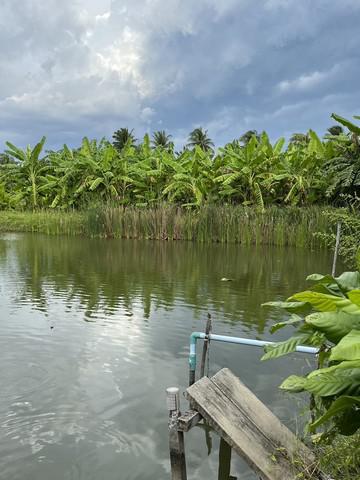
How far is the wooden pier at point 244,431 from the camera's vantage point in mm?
2309

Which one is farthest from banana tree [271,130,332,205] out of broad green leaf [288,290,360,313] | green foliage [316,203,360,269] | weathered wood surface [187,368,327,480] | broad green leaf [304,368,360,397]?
broad green leaf [304,368,360,397]

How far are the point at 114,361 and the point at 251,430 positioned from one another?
8.84 ft

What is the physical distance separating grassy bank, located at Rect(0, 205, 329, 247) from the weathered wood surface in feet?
48.8

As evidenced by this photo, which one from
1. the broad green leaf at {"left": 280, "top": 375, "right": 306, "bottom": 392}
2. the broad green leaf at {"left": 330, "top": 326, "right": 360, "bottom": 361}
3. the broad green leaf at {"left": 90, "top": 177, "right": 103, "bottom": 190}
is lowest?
the broad green leaf at {"left": 280, "top": 375, "right": 306, "bottom": 392}

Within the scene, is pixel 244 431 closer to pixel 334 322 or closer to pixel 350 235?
pixel 334 322

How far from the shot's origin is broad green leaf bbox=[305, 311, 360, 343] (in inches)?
77.8

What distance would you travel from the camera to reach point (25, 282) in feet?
31.0

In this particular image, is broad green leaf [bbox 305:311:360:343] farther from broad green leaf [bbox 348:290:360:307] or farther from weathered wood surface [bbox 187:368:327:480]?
weathered wood surface [bbox 187:368:327:480]

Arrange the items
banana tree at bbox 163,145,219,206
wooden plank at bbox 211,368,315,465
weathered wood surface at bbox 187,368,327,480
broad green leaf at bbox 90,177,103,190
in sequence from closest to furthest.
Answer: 1. weathered wood surface at bbox 187,368,327,480
2. wooden plank at bbox 211,368,315,465
3. banana tree at bbox 163,145,219,206
4. broad green leaf at bbox 90,177,103,190

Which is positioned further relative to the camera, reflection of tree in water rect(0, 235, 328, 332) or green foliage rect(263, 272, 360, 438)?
reflection of tree in water rect(0, 235, 328, 332)

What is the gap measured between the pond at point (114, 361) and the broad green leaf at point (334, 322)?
1597 millimetres

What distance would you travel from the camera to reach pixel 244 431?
2465 millimetres

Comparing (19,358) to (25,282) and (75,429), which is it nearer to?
(75,429)

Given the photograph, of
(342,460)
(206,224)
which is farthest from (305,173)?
(342,460)
